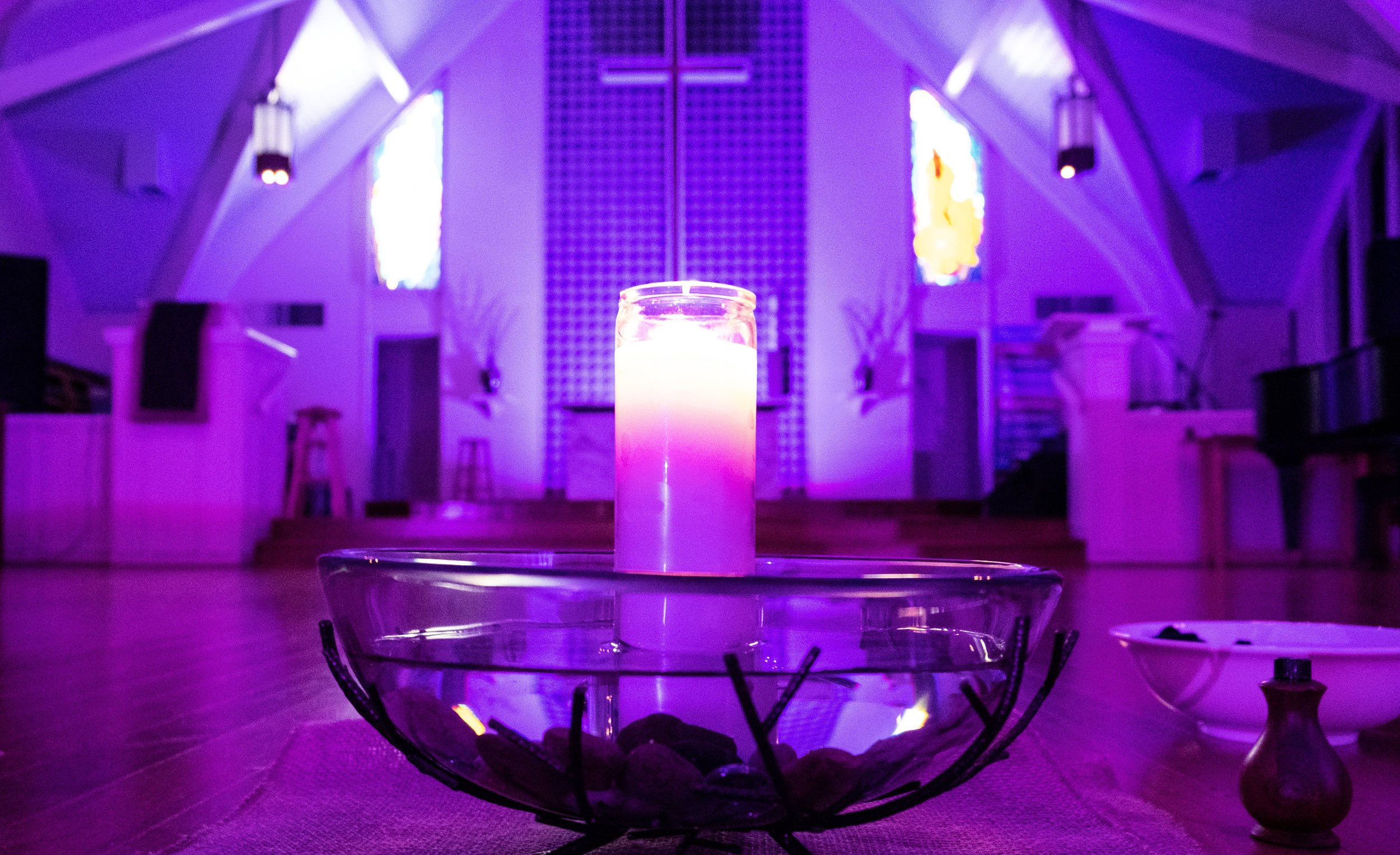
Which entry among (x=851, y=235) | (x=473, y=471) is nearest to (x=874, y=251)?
(x=851, y=235)

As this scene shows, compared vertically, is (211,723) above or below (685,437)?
below

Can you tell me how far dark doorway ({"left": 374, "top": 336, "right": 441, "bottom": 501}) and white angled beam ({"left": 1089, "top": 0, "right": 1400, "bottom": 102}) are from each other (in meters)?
5.47

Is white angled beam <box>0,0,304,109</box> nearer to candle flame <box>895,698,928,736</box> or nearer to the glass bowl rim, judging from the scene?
the glass bowl rim

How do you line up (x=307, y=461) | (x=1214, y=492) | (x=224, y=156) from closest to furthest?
(x=1214, y=492), (x=307, y=461), (x=224, y=156)

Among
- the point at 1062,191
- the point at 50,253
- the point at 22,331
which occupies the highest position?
the point at 1062,191

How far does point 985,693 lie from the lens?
0.47 metres

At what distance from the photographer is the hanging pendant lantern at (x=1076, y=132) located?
20.4 ft

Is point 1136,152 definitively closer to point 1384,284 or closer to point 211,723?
point 1384,284

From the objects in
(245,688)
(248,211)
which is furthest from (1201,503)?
(248,211)

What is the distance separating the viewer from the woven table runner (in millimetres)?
652

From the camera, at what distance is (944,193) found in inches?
330

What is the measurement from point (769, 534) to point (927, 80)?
14.4 ft

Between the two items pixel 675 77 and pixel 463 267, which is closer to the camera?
pixel 675 77

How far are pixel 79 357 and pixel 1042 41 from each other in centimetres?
681
